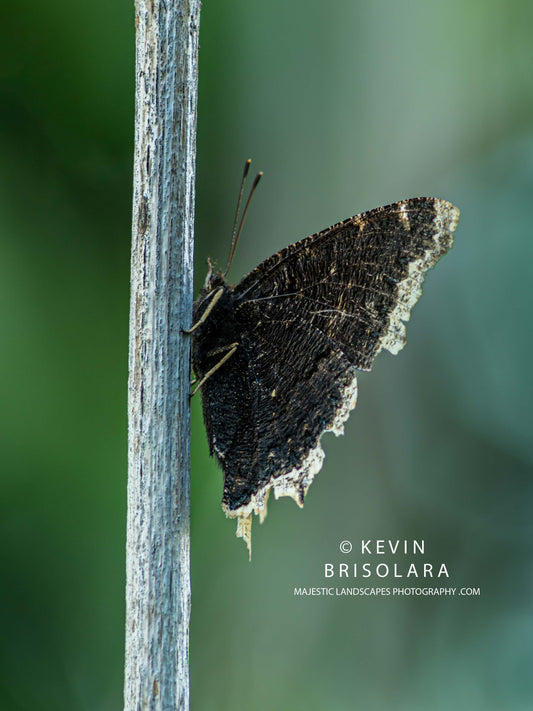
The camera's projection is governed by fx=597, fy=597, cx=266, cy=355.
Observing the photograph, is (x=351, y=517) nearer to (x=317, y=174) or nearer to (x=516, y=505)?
(x=516, y=505)

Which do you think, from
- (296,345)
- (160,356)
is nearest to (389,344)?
(296,345)

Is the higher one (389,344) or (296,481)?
(389,344)

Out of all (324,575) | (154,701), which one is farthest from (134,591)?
(324,575)
